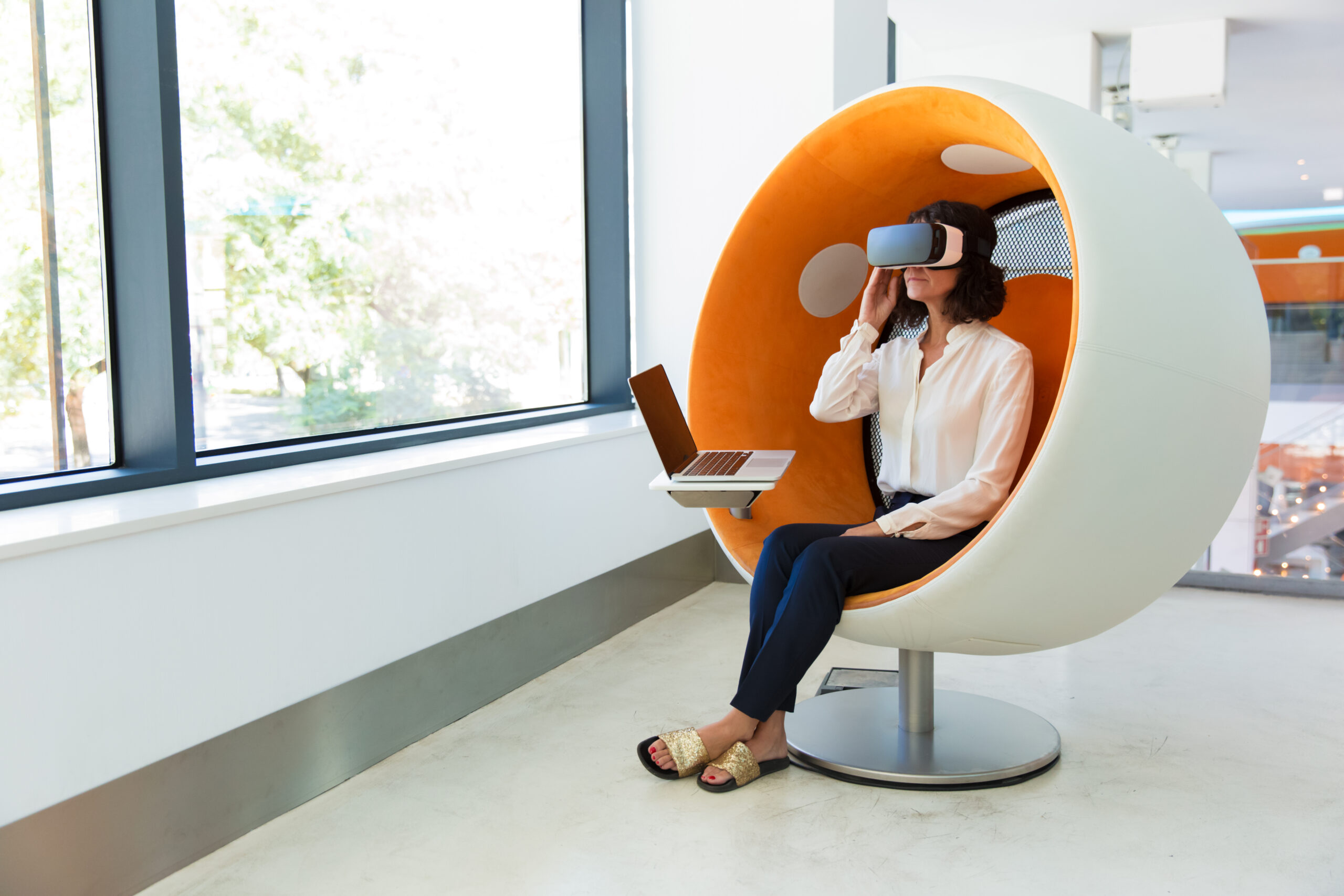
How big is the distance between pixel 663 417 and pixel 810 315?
72cm

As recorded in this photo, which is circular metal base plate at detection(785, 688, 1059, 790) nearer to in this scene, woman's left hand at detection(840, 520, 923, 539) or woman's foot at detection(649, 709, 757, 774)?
woman's foot at detection(649, 709, 757, 774)

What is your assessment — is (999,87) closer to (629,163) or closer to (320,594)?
(320,594)

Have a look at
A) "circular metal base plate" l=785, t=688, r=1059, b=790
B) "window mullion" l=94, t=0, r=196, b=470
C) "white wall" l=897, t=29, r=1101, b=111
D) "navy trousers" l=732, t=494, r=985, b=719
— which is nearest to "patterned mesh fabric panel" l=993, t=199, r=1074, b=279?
"navy trousers" l=732, t=494, r=985, b=719

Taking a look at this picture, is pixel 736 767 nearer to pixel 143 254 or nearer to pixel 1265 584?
pixel 143 254

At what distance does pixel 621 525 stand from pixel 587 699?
0.73m

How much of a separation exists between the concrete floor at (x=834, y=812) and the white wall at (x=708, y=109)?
158cm

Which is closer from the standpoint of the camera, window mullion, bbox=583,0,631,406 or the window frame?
the window frame

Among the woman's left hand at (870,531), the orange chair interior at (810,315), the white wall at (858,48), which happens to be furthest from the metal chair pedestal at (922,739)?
the white wall at (858,48)

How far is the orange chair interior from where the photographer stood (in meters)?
2.24

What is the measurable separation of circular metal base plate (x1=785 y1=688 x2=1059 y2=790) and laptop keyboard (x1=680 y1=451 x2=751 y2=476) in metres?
0.61

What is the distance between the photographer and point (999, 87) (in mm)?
1843

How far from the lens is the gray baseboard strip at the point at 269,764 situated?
155 cm

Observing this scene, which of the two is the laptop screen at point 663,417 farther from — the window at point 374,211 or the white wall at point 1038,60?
the white wall at point 1038,60

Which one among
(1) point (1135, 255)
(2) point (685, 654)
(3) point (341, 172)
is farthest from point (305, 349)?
(1) point (1135, 255)
